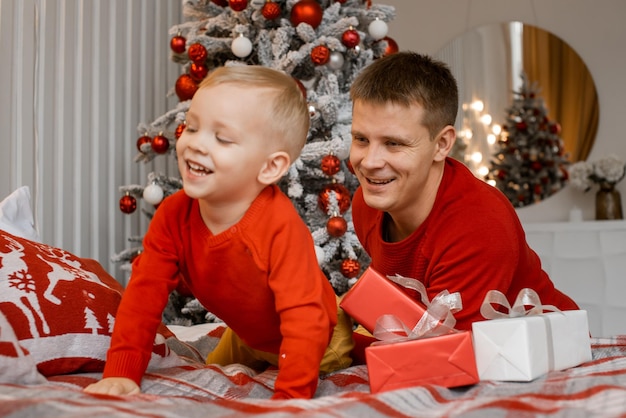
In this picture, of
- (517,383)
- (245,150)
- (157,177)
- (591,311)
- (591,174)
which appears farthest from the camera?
(591,174)

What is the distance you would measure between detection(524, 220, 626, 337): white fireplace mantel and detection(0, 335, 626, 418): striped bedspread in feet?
8.11

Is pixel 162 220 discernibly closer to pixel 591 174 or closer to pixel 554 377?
pixel 554 377

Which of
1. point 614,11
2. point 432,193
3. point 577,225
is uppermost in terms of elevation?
point 614,11

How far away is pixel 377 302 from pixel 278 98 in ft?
1.48

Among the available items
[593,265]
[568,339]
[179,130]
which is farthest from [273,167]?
[593,265]

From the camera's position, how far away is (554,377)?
1188 mm

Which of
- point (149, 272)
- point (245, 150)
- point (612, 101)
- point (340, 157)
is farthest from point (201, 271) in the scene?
point (612, 101)

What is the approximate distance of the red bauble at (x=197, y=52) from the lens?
8.68ft

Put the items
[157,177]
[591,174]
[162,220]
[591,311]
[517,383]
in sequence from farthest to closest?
[591,174]
[591,311]
[157,177]
[162,220]
[517,383]

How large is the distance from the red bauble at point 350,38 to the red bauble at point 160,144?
0.79 metres

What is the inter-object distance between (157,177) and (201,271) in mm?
1457

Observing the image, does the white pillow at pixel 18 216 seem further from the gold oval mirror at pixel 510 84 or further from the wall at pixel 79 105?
the gold oval mirror at pixel 510 84

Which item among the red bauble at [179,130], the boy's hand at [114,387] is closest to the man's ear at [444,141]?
the boy's hand at [114,387]

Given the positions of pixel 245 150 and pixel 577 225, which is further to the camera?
pixel 577 225
